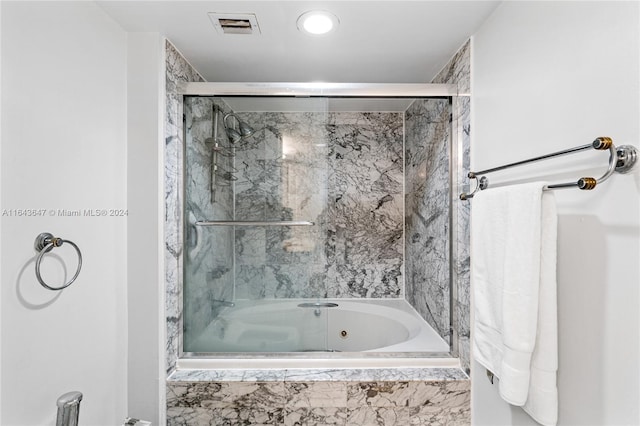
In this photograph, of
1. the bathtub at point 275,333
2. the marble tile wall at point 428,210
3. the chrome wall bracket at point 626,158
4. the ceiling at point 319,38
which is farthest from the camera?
the marble tile wall at point 428,210

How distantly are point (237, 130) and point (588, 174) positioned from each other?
1.50m

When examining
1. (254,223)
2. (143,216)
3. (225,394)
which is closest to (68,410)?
(225,394)

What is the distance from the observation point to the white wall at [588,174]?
76 cm

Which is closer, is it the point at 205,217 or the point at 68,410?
the point at 68,410

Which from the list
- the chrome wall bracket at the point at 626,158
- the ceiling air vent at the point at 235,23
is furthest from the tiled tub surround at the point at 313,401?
the chrome wall bracket at the point at 626,158

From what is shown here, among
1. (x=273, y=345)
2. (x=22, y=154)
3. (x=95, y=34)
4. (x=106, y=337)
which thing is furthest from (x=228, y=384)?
(x=95, y=34)

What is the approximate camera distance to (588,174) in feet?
2.84

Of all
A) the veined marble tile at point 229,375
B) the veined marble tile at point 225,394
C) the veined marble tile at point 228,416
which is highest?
the veined marble tile at point 229,375

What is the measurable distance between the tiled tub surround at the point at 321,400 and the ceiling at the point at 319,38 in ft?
5.29

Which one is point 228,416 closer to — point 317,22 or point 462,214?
point 462,214

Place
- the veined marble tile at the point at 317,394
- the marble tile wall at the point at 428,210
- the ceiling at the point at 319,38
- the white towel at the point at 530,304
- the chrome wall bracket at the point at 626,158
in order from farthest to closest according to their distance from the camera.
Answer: the marble tile wall at the point at 428,210 → the veined marble tile at the point at 317,394 → the ceiling at the point at 319,38 → the white towel at the point at 530,304 → the chrome wall bracket at the point at 626,158

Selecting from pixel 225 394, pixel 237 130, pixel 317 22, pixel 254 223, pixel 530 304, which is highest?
pixel 317 22

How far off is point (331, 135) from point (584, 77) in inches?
79.9

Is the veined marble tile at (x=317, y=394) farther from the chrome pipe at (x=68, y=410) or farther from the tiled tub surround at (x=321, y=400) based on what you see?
the chrome pipe at (x=68, y=410)
